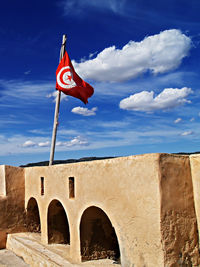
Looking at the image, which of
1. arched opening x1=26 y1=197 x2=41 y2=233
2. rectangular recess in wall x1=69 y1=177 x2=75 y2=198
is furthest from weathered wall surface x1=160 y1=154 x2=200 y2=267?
arched opening x1=26 y1=197 x2=41 y2=233

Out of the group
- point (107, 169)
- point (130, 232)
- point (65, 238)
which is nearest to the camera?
point (130, 232)

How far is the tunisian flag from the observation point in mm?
9844

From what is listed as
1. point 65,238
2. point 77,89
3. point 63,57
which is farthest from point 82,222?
point 63,57

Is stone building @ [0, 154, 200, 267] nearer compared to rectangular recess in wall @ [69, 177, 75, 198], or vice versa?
stone building @ [0, 154, 200, 267]

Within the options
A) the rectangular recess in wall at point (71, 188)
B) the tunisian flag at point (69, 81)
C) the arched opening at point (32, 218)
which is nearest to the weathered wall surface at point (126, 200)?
the rectangular recess in wall at point (71, 188)

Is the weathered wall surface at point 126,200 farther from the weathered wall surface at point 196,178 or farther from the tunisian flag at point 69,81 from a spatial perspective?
the tunisian flag at point 69,81

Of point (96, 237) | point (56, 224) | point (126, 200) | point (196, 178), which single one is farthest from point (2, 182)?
point (196, 178)

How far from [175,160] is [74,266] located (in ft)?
12.2

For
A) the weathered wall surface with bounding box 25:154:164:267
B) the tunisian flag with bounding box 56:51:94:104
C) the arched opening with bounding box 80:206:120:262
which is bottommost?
the arched opening with bounding box 80:206:120:262

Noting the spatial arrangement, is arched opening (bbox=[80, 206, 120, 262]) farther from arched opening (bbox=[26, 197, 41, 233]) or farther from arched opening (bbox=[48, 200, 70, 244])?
arched opening (bbox=[26, 197, 41, 233])

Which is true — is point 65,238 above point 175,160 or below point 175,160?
below

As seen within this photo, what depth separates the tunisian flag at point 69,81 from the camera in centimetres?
984

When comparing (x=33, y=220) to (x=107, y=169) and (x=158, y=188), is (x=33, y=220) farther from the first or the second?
(x=158, y=188)

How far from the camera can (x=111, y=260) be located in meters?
7.49
